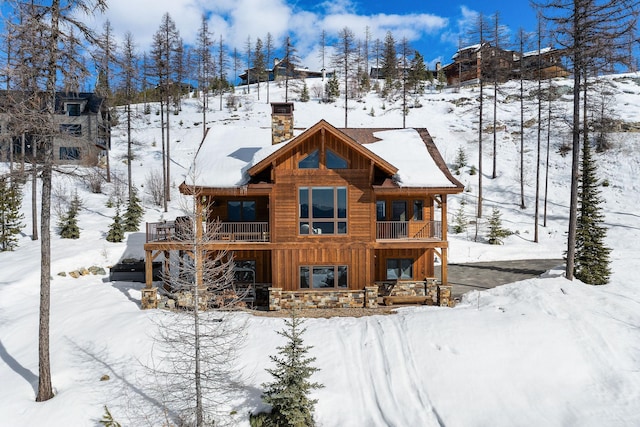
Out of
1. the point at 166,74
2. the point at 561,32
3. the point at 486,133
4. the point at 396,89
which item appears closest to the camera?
the point at 561,32

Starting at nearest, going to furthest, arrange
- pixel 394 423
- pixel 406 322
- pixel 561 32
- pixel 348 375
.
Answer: pixel 394 423
pixel 348 375
pixel 406 322
pixel 561 32

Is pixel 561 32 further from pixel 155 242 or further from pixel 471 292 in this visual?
pixel 155 242

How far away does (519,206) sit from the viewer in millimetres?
32562

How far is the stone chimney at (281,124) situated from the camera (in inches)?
736

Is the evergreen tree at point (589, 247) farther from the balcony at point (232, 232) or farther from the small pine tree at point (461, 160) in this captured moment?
the small pine tree at point (461, 160)

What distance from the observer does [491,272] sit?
20.0 m

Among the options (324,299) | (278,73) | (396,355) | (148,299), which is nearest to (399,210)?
(324,299)

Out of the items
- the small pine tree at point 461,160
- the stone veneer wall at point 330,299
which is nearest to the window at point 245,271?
the stone veneer wall at point 330,299

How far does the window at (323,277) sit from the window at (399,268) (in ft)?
8.72

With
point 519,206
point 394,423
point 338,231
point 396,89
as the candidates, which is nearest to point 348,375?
point 394,423

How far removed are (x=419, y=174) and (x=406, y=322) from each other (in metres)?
6.64

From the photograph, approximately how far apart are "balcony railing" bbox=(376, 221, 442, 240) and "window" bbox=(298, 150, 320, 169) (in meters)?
3.85

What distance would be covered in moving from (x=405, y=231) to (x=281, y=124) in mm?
8138

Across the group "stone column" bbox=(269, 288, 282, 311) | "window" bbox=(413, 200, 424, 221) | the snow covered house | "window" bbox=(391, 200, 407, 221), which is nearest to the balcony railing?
the snow covered house
